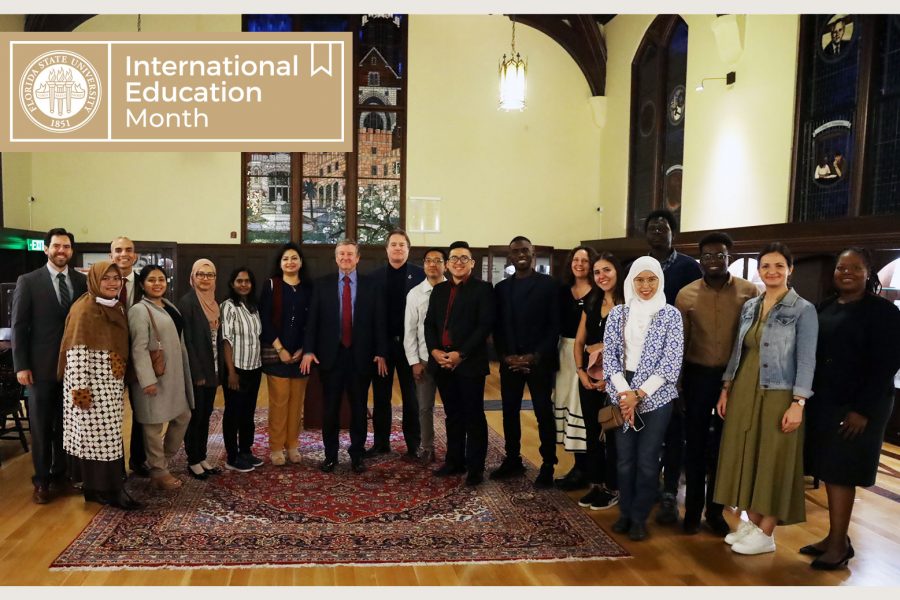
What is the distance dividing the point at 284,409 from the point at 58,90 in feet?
Answer: 8.14

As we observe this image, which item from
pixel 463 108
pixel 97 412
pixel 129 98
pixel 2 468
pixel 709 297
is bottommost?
pixel 2 468

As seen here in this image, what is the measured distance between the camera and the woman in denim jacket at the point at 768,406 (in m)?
3.07

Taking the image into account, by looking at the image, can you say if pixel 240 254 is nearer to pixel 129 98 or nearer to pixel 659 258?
pixel 129 98

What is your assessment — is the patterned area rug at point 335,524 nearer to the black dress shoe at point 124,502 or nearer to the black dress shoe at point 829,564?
the black dress shoe at point 124,502

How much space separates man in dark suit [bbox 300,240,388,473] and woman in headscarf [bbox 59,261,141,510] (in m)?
1.17

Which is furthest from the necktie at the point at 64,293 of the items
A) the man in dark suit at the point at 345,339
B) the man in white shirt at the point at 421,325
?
the man in white shirt at the point at 421,325

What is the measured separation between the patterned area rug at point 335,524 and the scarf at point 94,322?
0.98m

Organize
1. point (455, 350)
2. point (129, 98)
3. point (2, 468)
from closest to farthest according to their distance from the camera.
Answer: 1. point (129, 98)
2. point (455, 350)
3. point (2, 468)

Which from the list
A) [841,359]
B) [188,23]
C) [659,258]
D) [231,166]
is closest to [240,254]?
[231,166]

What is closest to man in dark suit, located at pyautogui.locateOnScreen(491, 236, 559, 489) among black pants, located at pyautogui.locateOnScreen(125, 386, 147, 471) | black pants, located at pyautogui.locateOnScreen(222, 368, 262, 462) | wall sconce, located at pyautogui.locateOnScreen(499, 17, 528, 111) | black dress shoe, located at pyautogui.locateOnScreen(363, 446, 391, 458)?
black dress shoe, located at pyautogui.locateOnScreen(363, 446, 391, 458)

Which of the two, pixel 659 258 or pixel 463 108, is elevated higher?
pixel 463 108

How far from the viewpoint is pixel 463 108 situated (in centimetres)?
1086

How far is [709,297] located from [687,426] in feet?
2.37

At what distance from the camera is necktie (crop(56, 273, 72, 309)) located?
394 cm
